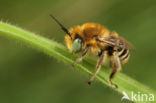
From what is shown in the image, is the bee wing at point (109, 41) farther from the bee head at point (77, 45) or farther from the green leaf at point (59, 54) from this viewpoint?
the green leaf at point (59, 54)

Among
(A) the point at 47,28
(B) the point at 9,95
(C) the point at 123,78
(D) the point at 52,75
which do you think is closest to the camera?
(C) the point at 123,78

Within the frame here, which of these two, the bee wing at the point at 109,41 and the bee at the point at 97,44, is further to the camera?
the bee wing at the point at 109,41

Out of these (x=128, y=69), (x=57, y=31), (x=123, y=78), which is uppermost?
(x=57, y=31)

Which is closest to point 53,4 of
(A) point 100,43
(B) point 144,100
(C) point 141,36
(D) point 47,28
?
(D) point 47,28

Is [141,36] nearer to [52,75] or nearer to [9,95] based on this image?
[52,75]

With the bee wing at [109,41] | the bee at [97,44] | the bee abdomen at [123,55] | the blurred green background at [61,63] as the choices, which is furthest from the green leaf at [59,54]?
the blurred green background at [61,63]

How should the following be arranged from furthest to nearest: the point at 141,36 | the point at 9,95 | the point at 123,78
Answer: the point at 141,36 → the point at 9,95 → the point at 123,78
